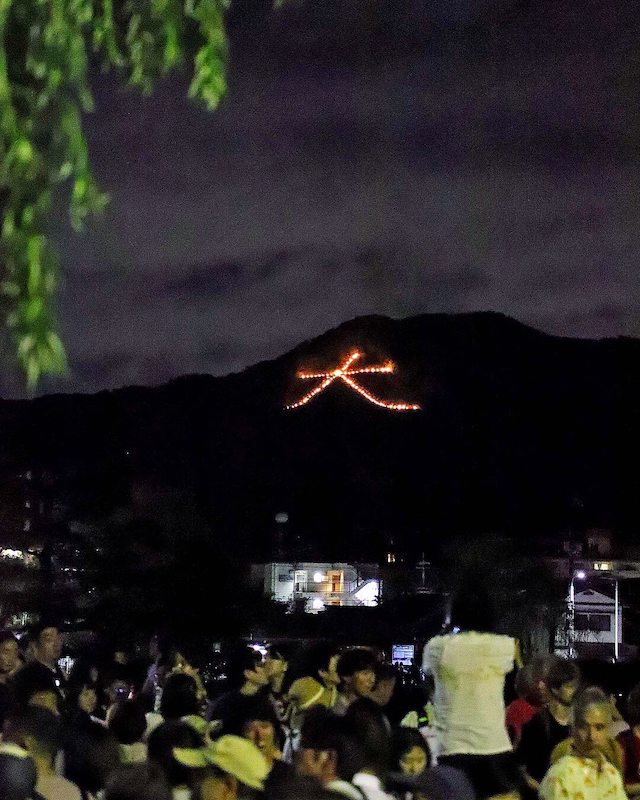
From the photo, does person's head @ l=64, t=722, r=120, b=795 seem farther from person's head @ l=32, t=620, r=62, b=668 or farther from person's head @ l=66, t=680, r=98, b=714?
person's head @ l=32, t=620, r=62, b=668

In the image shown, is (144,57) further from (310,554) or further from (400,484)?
(400,484)

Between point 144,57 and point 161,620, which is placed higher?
point 144,57

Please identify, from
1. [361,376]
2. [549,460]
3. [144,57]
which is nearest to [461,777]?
[144,57]

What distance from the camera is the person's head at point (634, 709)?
7566 mm

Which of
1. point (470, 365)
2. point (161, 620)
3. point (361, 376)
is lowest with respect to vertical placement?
point (161, 620)

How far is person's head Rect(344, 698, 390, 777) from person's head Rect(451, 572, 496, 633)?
2.96 feet

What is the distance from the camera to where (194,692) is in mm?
7141

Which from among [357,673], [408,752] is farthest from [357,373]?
[408,752]

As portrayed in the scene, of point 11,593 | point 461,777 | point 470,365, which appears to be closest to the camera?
point 461,777

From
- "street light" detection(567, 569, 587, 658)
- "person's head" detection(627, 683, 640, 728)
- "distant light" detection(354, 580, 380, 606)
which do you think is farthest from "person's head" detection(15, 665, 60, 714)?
"distant light" detection(354, 580, 380, 606)

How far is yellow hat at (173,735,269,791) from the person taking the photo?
5.08 m

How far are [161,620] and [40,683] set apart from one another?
833 inches

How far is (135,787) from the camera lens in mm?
4609

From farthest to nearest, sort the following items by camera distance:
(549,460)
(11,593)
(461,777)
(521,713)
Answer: (549,460), (11,593), (521,713), (461,777)
